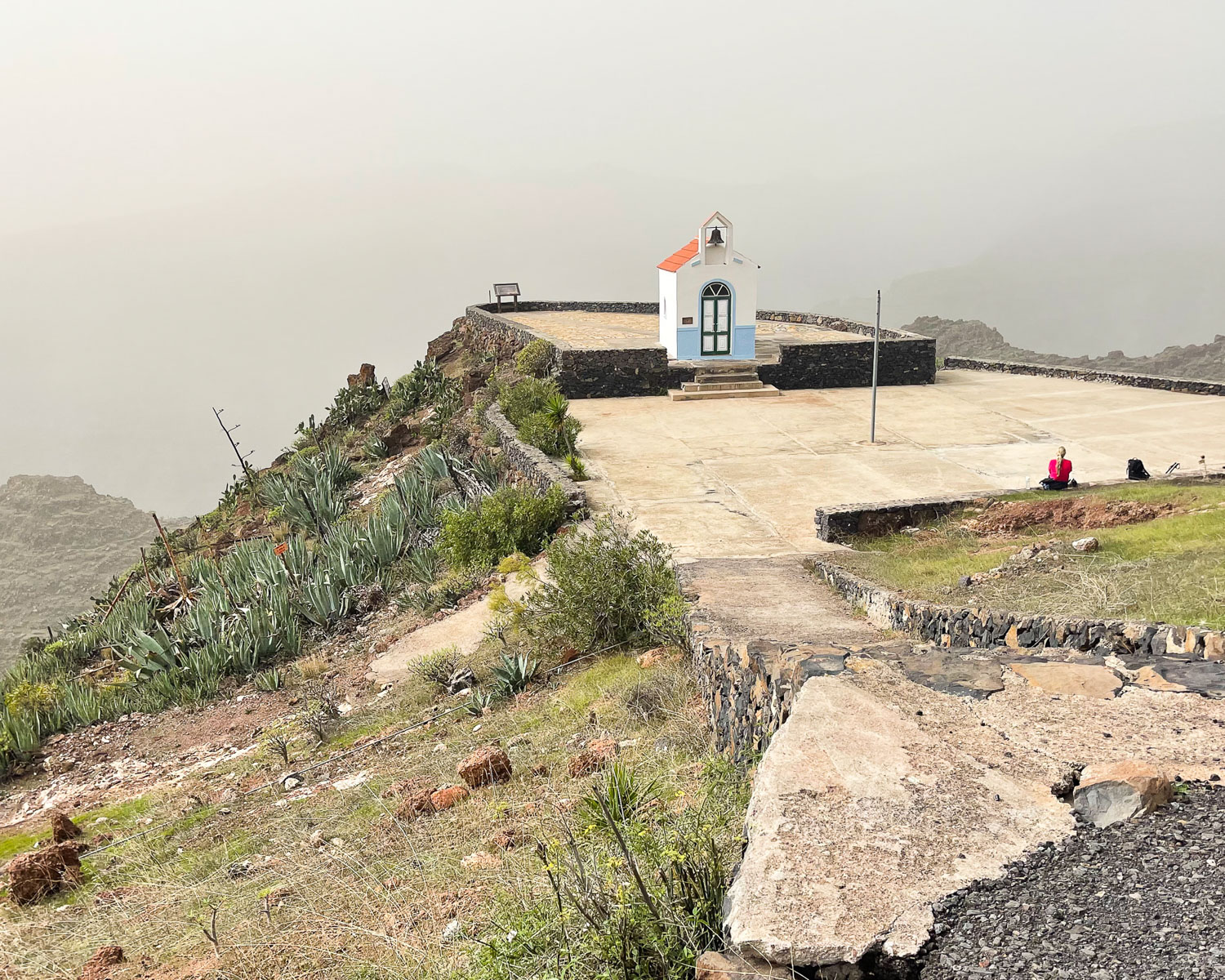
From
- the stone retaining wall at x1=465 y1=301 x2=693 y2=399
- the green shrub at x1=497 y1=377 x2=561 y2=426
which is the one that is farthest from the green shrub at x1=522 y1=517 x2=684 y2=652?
the stone retaining wall at x1=465 y1=301 x2=693 y2=399

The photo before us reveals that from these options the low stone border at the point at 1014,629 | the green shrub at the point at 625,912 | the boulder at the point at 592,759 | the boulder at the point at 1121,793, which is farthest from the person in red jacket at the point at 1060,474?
the green shrub at the point at 625,912

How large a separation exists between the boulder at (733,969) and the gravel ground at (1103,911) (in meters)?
0.39

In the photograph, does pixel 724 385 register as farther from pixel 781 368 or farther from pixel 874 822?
pixel 874 822

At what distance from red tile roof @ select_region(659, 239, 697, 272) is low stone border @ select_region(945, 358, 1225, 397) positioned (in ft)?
23.2

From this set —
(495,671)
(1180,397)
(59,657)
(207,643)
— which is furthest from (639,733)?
(1180,397)

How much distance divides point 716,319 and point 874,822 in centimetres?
1755

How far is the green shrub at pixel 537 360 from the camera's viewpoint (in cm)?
1916

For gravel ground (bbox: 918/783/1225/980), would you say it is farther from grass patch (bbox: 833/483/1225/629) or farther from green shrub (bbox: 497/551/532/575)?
green shrub (bbox: 497/551/532/575)

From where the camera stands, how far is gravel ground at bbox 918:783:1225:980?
8.25ft

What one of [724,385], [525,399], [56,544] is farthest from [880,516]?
[56,544]

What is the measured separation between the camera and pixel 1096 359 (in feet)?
122

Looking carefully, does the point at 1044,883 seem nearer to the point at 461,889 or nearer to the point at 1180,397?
the point at 461,889

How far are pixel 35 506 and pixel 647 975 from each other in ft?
201

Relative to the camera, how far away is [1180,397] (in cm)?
1784
